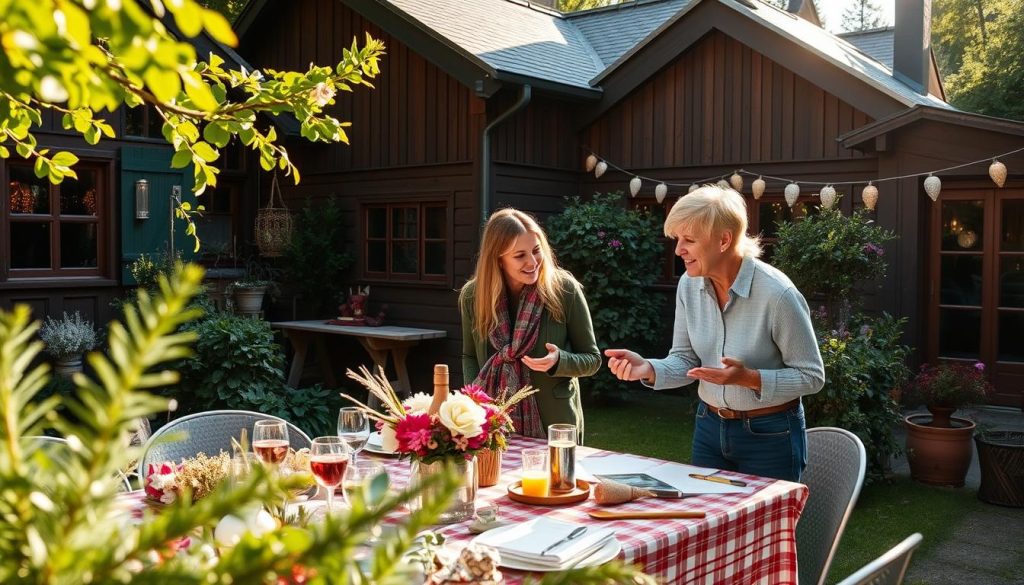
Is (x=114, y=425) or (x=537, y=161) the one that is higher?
(x=537, y=161)

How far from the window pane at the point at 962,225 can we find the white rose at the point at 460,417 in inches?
291

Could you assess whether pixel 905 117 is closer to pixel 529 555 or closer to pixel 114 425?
pixel 529 555

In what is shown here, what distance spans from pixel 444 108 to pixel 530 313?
21.0ft

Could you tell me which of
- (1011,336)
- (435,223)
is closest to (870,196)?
(1011,336)

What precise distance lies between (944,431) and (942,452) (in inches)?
6.2

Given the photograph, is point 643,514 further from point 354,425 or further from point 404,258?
point 404,258

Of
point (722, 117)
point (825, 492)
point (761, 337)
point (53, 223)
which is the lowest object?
point (825, 492)

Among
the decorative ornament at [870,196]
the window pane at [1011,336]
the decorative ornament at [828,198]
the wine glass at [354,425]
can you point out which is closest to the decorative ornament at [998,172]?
the decorative ornament at [870,196]

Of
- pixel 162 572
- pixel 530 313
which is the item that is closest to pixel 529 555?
pixel 162 572

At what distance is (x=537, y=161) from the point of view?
392 inches

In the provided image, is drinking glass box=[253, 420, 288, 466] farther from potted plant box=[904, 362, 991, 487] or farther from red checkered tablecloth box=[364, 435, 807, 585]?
potted plant box=[904, 362, 991, 487]

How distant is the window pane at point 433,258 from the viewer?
10.0 meters

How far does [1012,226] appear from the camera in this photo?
826 cm

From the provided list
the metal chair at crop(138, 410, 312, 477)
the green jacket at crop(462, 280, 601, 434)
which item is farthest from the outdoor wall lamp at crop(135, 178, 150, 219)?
the green jacket at crop(462, 280, 601, 434)
